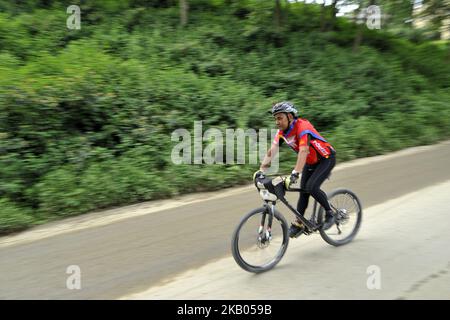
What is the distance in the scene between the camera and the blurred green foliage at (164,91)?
870 centimetres

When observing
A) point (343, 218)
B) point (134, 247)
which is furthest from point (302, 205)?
point (134, 247)

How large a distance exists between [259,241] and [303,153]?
1189 millimetres

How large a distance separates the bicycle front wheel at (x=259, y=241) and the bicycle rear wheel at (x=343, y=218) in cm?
78

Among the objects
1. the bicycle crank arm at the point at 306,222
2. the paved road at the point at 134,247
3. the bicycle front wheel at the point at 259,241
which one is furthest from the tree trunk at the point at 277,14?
the bicycle front wheel at the point at 259,241

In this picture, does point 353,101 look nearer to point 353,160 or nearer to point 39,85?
point 353,160

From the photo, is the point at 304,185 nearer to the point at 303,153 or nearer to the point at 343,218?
the point at 303,153

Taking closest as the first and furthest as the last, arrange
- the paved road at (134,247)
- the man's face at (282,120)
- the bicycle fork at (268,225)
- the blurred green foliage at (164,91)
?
1. the paved road at (134,247)
2. the bicycle fork at (268,225)
3. the man's face at (282,120)
4. the blurred green foliage at (164,91)

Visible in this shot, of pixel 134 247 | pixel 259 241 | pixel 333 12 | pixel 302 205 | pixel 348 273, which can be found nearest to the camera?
pixel 348 273

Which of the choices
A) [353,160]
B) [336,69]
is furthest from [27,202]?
[336,69]

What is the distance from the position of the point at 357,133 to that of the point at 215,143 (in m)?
4.85

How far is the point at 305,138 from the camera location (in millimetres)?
5594

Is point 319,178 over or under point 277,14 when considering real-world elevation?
under

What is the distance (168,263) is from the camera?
5.79 m

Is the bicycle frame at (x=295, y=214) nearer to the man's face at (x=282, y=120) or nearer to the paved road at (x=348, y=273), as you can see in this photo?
the paved road at (x=348, y=273)
